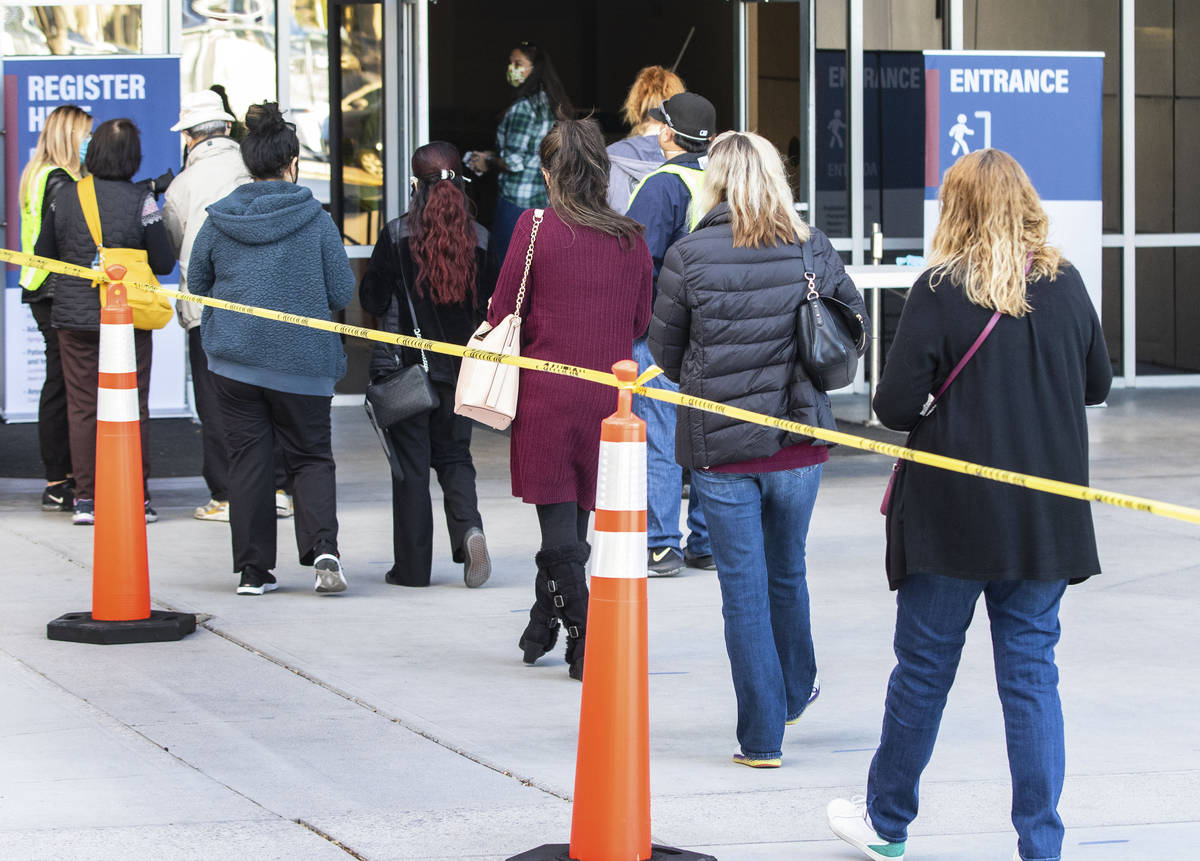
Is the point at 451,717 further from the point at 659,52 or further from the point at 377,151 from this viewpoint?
the point at 659,52

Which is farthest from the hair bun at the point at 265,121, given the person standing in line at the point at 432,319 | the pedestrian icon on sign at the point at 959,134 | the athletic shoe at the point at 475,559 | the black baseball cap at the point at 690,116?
the pedestrian icon on sign at the point at 959,134

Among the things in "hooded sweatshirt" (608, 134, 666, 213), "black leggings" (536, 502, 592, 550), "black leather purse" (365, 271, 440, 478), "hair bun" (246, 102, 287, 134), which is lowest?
"black leggings" (536, 502, 592, 550)

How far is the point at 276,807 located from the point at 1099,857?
2008mm

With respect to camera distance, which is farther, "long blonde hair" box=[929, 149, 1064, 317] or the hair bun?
the hair bun

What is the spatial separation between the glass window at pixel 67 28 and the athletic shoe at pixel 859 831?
9.37 meters

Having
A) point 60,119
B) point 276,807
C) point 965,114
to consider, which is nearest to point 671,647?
point 276,807

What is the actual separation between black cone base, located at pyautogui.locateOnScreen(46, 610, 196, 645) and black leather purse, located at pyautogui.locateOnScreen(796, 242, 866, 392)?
2627 mm

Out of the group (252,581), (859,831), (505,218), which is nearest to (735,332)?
(859,831)

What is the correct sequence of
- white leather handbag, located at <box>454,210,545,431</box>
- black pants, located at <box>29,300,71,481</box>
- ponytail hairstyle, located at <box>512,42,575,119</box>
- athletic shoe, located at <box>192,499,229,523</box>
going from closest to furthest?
white leather handbag, located at <box>454,210,545,431</box> < athletic shoe, located at <box>192,499,229,523</box> < black pants, located at <box>29,300,71,481</box> < ponytail hairstyle, located at <box>512,42,575,119</box>

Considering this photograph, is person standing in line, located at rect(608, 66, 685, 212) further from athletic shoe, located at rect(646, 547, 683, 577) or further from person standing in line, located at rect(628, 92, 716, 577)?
athletic shoe, located at rect(646, 547, 683, 577)

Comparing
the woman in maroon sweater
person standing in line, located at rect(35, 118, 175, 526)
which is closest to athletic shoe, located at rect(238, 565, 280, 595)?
person standing in line, located at rect(35, 118, 175, 526)

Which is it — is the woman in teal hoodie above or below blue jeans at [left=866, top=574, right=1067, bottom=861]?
above

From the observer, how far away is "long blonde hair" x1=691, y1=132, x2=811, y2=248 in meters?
4.88

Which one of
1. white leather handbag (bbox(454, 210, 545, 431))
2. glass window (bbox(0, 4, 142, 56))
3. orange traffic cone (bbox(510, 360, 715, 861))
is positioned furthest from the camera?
glass window (bbox(0, 4, 142, 56))
